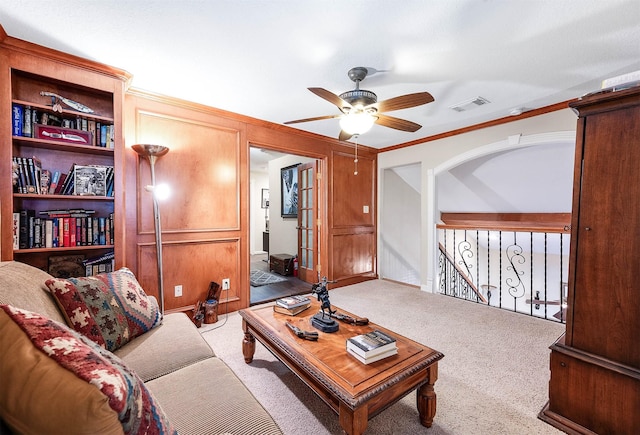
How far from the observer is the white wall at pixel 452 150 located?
123 inches

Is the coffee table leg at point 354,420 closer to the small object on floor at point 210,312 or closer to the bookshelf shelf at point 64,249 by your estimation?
the small object on floor at point 210,312

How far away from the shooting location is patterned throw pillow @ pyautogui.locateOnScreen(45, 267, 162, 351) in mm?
1378

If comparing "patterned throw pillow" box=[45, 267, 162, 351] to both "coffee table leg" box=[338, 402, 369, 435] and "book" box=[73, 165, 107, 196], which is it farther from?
"coffee table leg" box=[338, 402, 369, 435]

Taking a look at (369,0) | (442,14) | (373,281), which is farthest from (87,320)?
(373,281)

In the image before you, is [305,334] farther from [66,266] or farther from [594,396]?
[66,266]

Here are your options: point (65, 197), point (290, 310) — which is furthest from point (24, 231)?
point (290, 310)

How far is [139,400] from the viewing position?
66 centimetres

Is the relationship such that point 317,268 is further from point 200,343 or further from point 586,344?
point 586,344

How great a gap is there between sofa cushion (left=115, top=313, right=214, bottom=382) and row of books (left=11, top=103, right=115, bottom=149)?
1692mm

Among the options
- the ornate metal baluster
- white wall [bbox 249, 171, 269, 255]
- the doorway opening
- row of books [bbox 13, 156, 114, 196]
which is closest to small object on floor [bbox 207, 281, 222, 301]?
the doorway opening

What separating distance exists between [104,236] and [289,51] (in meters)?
2.15

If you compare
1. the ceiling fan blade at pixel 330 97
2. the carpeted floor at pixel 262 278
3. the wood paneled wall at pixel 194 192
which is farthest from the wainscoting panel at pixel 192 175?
the ceiling fan blade at pixel 330 97

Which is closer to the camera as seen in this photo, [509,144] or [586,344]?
[586,344]

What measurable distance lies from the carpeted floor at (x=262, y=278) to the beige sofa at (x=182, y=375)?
118 inches
